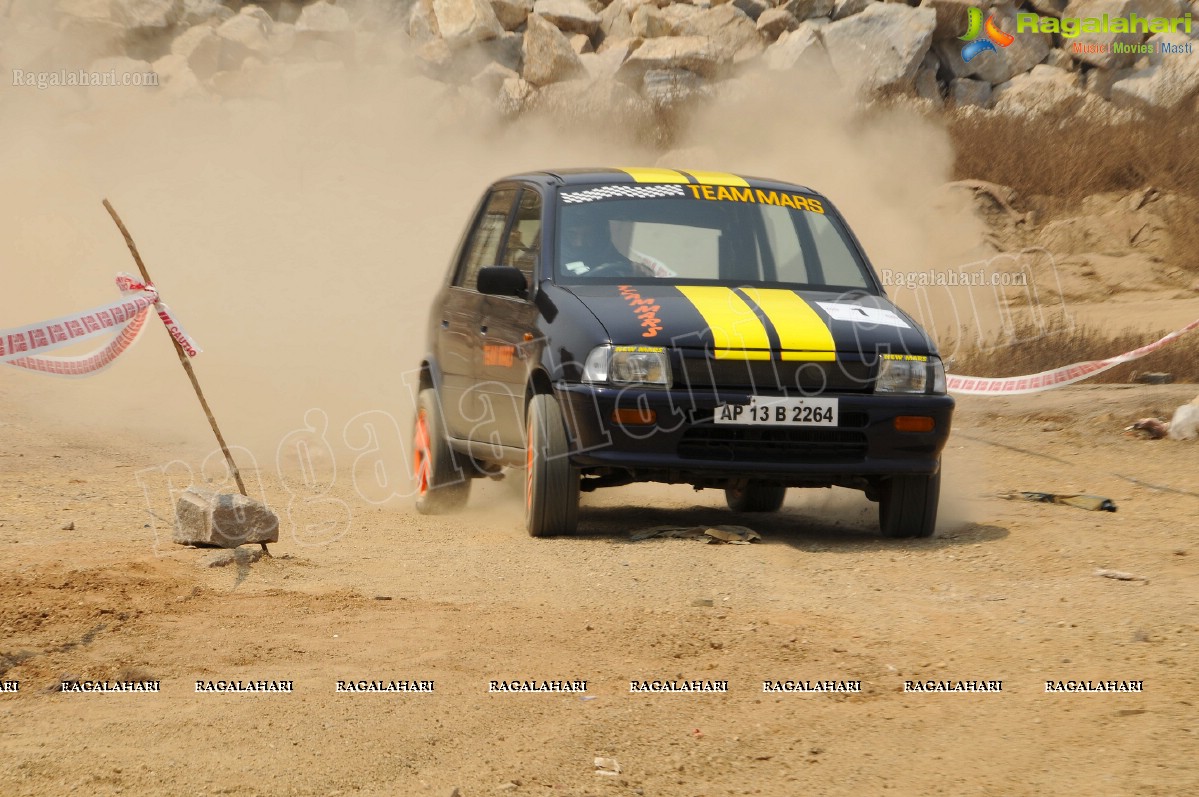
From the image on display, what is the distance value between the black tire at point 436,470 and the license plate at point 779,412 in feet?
7.62

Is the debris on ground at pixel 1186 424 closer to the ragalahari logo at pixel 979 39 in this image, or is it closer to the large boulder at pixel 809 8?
the ragalahari logo at pixel 979 39

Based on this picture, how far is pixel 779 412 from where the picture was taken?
683 cm

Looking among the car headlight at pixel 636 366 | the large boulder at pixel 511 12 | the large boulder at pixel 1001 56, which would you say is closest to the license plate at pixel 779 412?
the car headlight at pixel 636 366

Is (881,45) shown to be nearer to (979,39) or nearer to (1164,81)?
(979,39)

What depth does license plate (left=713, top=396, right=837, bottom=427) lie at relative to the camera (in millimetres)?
6801

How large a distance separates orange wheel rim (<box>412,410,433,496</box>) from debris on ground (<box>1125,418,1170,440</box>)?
500 centimetres

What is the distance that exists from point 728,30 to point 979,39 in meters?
4.60

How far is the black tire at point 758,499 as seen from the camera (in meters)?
8.86

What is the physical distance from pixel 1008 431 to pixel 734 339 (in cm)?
542

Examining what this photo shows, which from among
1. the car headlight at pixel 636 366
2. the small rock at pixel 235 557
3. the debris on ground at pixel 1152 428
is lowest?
the small rock at pixel 235 557

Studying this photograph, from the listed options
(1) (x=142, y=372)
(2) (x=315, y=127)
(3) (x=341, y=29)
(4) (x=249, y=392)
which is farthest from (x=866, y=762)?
(3) (x=341, y=29)

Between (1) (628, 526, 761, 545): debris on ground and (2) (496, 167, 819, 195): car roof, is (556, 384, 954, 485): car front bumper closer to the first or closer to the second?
(1) (628, 526, 761, 545): debris on ground

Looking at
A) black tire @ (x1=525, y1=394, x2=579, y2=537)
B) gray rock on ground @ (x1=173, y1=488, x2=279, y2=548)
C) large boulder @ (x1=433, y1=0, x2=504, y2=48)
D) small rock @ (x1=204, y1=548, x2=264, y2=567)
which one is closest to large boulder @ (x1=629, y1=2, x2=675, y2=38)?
large boulder @ (x1=433, y1=0, x2=504, y2=48)

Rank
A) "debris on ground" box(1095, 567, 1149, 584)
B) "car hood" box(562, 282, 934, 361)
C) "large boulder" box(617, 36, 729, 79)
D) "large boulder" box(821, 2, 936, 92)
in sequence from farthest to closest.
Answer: "large boulder" box(617, 36, 729, 79) < "large boulder" box(821, 2, 936, 92) < "car hood" box(562, 282, 934, 361) < "debris on ground" box(1095, 567, 1149, 584)
